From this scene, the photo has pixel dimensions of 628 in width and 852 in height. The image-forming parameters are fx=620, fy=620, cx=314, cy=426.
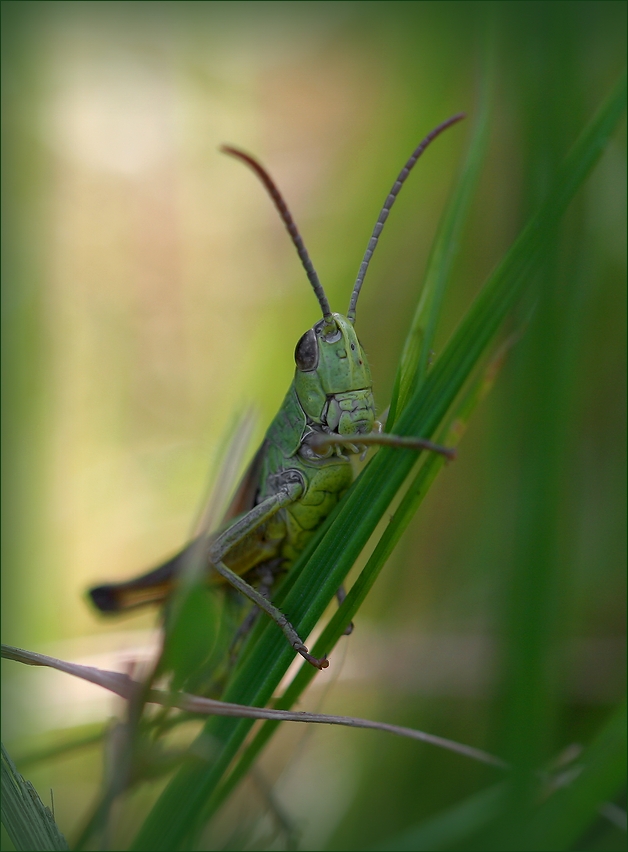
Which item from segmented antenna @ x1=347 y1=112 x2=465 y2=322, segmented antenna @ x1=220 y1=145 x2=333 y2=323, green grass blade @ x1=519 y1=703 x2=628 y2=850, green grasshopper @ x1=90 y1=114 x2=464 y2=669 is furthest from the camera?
green grasshopper @ x1=90 y1=114 x2=464 y2=669

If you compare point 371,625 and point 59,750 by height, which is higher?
point 59,750

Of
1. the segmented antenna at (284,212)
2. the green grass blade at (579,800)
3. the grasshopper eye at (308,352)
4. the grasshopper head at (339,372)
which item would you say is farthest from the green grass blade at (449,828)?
the segmented antenna at (284,212)

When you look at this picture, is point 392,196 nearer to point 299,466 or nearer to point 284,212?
point 284,212

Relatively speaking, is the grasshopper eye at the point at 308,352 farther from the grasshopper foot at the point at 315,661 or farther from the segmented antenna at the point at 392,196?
the grasshopper foot at the point at 315,661

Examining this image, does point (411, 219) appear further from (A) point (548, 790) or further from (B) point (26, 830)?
(B) point (26, 830)

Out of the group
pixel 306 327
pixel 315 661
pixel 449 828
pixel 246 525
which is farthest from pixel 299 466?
pixel 306 327

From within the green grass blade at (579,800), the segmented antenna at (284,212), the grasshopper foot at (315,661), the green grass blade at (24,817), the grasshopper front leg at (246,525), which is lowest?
the green grass blade at (579,800)

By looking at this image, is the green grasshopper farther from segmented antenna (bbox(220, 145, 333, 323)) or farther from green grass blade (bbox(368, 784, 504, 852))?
green grass blade (bbox(368, 784, 504, 852))

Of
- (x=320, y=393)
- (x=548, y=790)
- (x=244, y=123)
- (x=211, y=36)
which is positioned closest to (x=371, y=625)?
(x=548, y=790)

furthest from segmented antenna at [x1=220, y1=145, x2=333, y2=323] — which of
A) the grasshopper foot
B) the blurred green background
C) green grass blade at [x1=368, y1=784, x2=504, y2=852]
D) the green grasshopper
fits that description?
green grass blade at [x1=368, y1=784, x2=504, y2=852]
